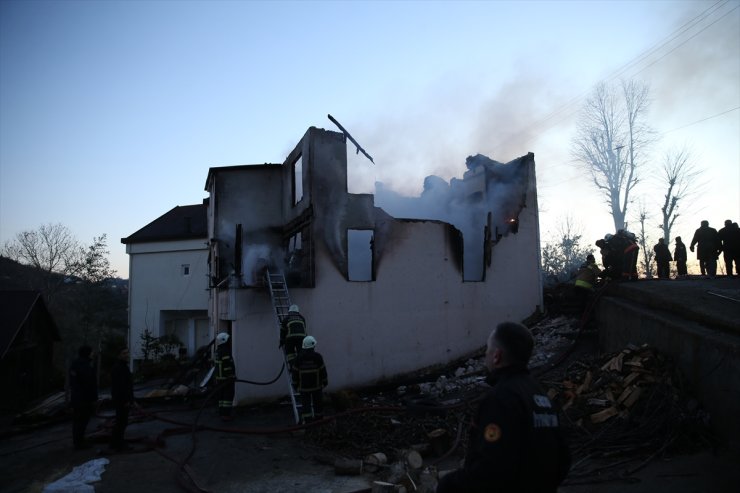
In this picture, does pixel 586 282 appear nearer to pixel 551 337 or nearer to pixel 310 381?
pixel 551 337

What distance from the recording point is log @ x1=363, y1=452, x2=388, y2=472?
645cm

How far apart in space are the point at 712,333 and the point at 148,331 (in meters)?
24.3

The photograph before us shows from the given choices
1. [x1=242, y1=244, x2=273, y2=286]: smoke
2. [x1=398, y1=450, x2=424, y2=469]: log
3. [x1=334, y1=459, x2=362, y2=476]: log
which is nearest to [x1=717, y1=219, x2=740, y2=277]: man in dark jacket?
[x1=398, y1=450, x2=424, y2=469]: log

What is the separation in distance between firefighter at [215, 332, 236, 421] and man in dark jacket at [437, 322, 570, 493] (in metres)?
8.82

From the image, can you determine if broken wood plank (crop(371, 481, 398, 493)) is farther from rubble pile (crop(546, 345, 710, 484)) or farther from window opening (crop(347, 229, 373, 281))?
window opening (crop(347, 229, 373, 281))

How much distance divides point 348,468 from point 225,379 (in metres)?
4.79

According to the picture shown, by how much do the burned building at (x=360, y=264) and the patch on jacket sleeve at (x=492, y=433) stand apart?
1005 cm

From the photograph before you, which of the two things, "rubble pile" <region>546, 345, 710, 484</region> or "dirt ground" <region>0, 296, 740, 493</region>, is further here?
"rubble pile" <region>546, 345, 710, 484</region>

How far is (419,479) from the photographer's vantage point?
5660mm

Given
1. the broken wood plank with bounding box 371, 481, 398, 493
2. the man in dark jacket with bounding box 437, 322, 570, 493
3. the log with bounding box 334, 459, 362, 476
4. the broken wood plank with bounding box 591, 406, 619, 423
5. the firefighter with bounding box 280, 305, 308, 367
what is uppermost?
the man in dark jacket with bounding box 437, 322, 570, 493

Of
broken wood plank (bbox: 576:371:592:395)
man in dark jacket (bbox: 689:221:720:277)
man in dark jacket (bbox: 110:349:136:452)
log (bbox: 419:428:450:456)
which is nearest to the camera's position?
log (bbox: 419:428:450:456)

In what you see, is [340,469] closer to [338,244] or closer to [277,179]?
[338,244]

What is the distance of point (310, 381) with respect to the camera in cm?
870

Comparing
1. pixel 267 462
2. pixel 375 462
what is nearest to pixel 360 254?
pixel 267 462
